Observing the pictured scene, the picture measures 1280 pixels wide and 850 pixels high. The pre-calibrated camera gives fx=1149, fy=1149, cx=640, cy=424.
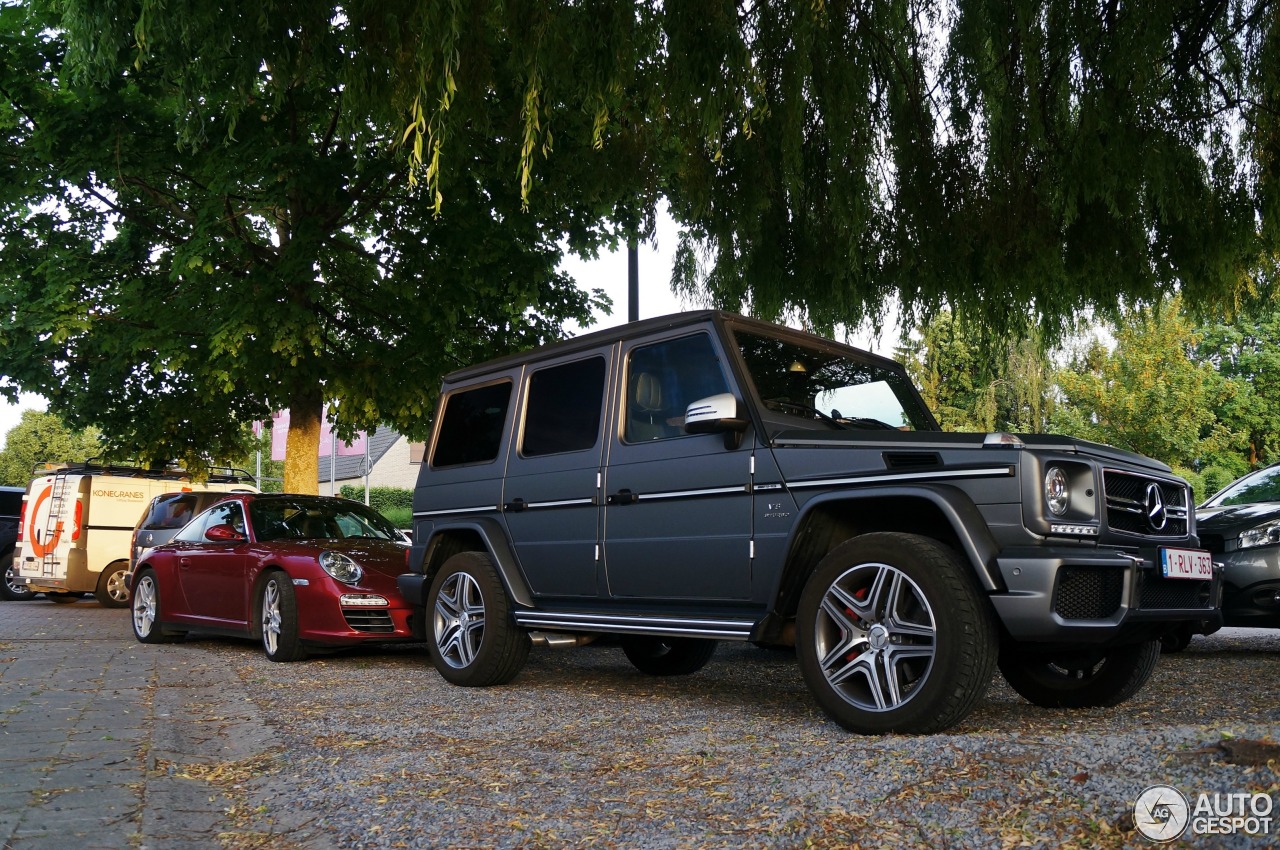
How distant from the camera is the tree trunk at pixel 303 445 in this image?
16.1 metres

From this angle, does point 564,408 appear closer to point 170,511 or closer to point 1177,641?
point 1177,641

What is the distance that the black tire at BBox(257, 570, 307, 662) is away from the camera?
956 centimetres

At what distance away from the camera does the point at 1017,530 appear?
498cm

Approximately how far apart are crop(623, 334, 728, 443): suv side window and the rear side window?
10046mm

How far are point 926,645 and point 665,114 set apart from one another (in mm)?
4018

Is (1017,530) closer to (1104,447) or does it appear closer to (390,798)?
(1104,447)

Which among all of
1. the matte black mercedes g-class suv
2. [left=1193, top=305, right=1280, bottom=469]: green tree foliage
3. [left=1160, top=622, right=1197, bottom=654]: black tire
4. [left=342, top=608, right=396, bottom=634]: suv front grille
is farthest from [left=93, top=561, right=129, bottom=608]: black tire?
[left=1193, top=305, right=1280, bottom=469]: green tree foliage

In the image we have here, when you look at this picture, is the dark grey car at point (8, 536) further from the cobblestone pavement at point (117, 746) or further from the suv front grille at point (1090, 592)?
the suv front grille at point (1090, 592)

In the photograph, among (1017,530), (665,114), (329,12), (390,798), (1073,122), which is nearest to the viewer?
(390,798)

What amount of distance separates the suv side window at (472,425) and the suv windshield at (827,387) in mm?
2171

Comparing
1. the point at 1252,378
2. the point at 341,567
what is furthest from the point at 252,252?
the point at 1252,378

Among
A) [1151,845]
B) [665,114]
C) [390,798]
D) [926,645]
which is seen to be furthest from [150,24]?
[1151,845]

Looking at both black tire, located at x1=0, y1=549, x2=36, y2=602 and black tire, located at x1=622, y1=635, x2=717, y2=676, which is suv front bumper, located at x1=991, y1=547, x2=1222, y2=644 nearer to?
black tire, located at x1=622, y1=635, x2=717, y2=676

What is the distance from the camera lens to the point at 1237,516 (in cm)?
888
